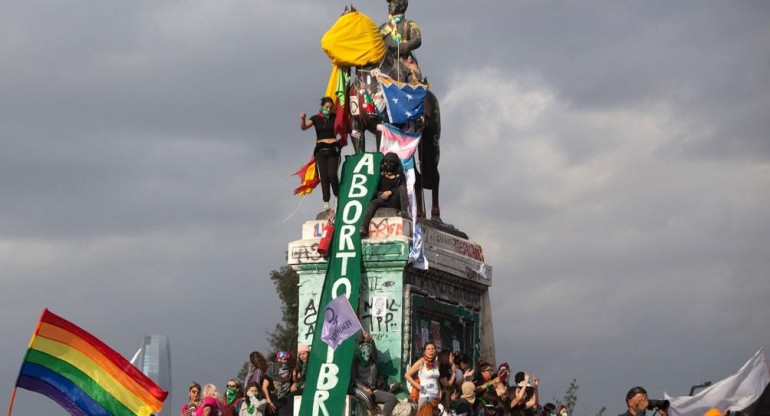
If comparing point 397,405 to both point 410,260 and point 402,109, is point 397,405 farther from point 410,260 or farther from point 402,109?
point 402,109

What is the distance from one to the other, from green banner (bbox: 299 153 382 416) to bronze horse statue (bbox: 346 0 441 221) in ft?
1.98

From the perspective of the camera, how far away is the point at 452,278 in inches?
1156

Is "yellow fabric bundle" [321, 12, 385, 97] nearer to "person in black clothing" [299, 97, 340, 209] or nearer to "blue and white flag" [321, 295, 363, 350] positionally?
"person in black clothing" [299, 97, 340, 209]

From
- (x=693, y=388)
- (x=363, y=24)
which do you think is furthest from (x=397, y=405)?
(x=363, y=24)

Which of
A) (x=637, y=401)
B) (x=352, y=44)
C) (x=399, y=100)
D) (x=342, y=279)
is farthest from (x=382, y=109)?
(x=637, y=401)

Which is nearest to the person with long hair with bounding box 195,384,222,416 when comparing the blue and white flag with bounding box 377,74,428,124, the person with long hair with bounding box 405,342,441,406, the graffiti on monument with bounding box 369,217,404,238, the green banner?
the green banner

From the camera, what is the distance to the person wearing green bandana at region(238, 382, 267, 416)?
83.9ft

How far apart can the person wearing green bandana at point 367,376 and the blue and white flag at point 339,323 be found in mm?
308

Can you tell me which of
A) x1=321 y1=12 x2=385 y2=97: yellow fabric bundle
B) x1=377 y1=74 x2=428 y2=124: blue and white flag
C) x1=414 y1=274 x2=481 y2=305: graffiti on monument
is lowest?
x1=414 y1=274 x2=481 y2=305: graffiti on monument

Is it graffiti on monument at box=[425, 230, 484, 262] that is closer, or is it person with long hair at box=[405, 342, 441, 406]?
person with long hair at box=[405, 342, 441, 406]

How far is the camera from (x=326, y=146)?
93.5 ft

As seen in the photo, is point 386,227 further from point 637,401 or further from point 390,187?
point 637,401

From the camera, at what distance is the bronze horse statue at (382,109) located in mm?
28812

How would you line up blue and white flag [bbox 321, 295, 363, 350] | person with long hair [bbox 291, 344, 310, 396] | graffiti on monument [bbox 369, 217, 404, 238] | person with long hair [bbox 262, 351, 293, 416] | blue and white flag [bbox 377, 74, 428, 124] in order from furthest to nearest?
blue and white flag [bbox 377, 74, 428, 124] < graffiti on monument [bbox 369, 217, 404, 238] < person with long hair [bbox 291, 344, 310, 396] < blue and white flag [bbox 321, 295, 363, 350] < person with long hair [bbox 262, 351, 293, 416]
